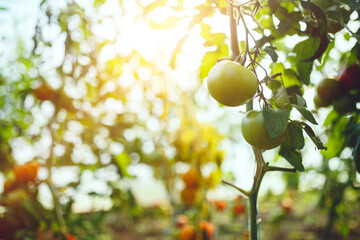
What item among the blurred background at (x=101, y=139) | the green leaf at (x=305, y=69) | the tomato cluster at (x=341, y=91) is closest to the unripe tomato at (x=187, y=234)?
the blurred background at (x=101, y=139)

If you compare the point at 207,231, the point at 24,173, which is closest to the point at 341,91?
the point at 207,231

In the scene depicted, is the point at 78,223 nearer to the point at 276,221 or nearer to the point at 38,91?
the point at 38,91

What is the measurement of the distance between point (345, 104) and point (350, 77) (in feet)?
0.24

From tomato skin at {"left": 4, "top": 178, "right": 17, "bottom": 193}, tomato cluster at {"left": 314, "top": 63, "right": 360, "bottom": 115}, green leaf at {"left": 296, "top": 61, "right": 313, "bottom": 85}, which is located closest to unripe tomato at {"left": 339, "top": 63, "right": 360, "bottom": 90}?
tomato cluster at {"left": 314, "top": 63, "right": 360, "bottom": 115}

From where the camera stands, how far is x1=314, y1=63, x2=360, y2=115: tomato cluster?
61 cm

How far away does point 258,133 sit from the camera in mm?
371

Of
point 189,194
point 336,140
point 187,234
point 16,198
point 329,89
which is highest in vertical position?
point 329,89

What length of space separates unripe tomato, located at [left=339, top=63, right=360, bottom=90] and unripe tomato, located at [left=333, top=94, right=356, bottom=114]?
0.03 metres

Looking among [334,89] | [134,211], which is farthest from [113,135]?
[334,89]

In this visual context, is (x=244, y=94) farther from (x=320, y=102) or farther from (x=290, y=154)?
(x=320, y=102)

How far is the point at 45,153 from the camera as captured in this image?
4.89ft

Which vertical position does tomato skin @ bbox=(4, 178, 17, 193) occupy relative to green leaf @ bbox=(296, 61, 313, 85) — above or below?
below

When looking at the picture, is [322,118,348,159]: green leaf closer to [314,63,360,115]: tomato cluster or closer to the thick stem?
[314,63,360,115]: tomato cluster

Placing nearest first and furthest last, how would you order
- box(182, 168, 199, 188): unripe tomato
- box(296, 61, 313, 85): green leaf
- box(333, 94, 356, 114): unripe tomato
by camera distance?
box(296, 61, 313, 85): green leaf < box(333, 94, 356, 114): unripe tomato < box(182, 168, 199, 188): unripe tomato
